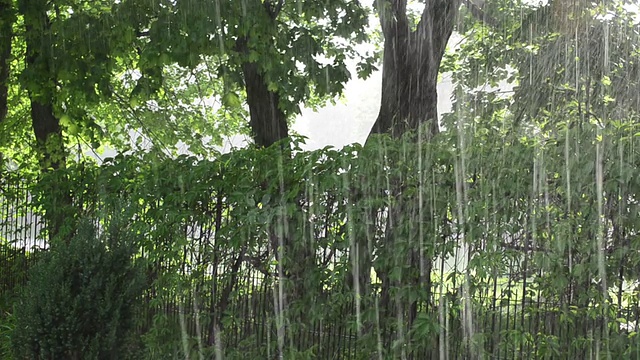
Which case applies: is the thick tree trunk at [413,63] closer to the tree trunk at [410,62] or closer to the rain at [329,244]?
the tree trunk at [410,62]

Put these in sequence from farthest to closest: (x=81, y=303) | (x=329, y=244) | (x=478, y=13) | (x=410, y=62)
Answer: (x=478, y=13), (x=410, y=62), (x=329, y=244), (x=81, y=303)

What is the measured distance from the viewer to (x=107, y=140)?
68.8ft

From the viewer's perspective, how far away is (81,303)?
6148 mm

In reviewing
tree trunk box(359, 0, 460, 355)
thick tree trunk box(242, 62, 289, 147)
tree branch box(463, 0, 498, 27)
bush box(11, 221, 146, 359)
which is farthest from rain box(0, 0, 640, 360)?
tree branch box(463, 0, 498, 27)

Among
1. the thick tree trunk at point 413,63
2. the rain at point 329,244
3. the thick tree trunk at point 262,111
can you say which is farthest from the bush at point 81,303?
the thick tree trunk at point 262,111

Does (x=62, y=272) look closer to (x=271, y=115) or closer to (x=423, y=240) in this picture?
(x=423, y=240)

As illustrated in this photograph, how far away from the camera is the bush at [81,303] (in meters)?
6.11

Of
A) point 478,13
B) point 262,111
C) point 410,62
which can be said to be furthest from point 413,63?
point 478,13

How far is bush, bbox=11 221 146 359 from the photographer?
6.11 meters

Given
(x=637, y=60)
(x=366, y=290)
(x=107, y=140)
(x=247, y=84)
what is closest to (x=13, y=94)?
(x=107, y=140)

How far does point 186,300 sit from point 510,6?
10.2 meters

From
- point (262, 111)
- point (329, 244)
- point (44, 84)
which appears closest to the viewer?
point (329, 244)

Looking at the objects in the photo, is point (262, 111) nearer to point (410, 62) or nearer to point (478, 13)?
point (410, 62)

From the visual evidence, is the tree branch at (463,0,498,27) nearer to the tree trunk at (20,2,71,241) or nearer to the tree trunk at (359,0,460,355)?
the tree trunk at (359,0,460,355)
